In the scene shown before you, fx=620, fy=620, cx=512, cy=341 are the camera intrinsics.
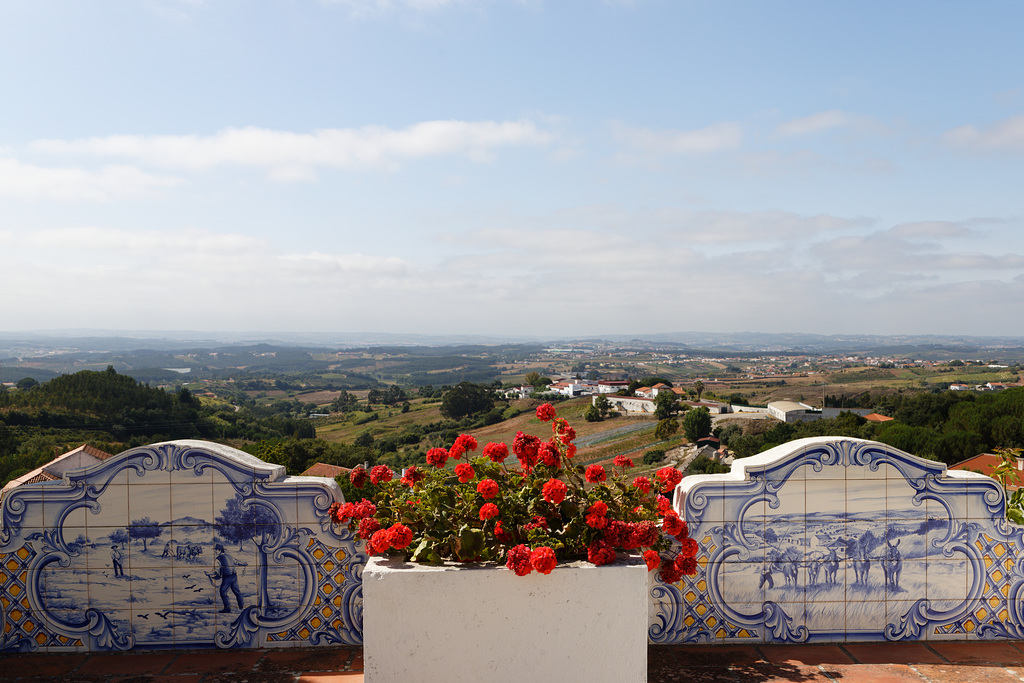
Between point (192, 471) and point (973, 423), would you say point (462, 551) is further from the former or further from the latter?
point (973, 423)

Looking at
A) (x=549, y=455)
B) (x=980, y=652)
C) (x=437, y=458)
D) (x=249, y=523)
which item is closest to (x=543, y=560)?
(x=549, y=455)

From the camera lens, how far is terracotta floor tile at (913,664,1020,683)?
2877 millimetres

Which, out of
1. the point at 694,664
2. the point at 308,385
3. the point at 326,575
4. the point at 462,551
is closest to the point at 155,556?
the point at 326,575

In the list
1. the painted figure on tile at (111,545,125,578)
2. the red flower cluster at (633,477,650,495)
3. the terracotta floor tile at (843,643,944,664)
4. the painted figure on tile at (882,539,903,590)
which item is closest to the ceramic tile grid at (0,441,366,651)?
the painted figure on tile at (111,545,125,578)

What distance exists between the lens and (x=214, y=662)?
3100 mm

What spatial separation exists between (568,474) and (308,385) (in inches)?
4879

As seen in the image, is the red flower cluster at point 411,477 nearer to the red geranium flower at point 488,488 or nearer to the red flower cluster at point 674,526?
the red geranium flower at point 488,488

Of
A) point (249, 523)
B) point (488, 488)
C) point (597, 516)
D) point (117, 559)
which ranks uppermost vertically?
point (488, 488)

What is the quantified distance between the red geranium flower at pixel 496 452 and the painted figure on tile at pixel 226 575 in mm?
1447

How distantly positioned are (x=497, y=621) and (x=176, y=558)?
1839 millimetres

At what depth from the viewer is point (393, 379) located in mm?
129500

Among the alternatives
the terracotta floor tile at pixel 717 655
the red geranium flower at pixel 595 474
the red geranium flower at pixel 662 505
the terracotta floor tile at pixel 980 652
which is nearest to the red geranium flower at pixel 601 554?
the red geranium flower at pixel 595 474

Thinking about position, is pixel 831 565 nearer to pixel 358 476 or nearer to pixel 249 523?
pixel 358 476

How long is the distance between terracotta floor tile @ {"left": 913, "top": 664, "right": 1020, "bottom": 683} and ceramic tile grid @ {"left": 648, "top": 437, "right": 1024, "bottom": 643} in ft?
0.87
